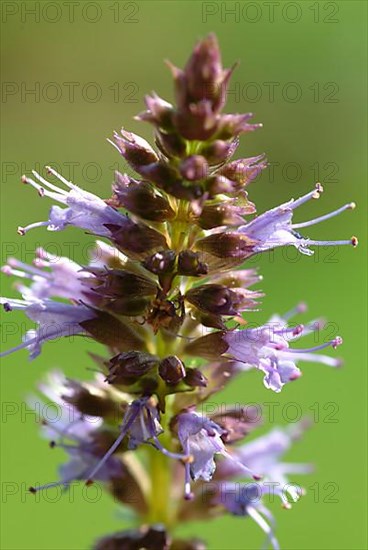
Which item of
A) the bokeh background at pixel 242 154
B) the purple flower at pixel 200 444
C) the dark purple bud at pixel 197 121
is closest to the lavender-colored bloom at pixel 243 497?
the purple flower at pixel 200 444

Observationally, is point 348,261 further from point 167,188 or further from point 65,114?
point 167,188

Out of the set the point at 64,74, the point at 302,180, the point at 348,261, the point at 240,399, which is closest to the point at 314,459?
the point at 240,399

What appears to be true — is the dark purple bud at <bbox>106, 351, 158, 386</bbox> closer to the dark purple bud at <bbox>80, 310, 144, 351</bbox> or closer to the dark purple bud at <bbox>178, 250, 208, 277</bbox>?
the dark purple bud at <bbox>80, 310, 144, 351</bbox>

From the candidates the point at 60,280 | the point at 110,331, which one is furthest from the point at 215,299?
the point at 60,280

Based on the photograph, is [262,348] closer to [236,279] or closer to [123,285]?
[236,279]

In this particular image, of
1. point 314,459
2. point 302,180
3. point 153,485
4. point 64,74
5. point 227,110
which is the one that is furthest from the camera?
point 64,74

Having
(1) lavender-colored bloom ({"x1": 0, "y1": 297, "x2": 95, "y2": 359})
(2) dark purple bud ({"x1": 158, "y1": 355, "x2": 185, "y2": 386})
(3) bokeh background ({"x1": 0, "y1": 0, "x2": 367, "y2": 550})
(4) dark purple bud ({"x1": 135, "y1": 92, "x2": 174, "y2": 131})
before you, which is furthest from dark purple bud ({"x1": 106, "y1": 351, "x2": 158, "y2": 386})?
(3) bokeh background ({"x1": 0, "y1": 0, "x2": 367, "y2": 550})
